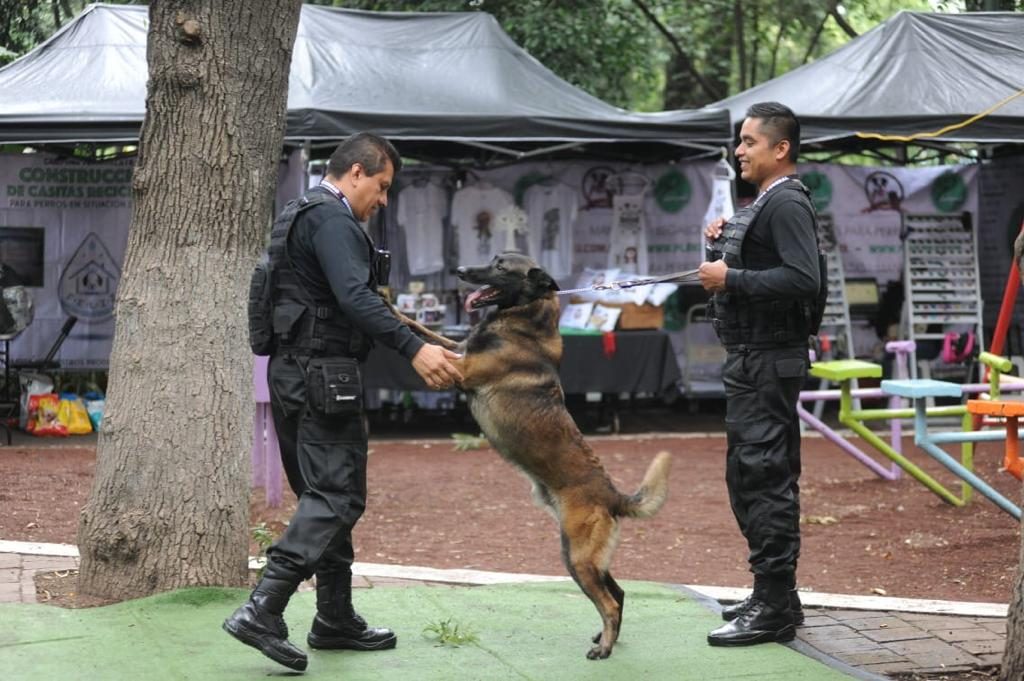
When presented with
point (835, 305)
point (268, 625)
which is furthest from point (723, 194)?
point (268, 625)

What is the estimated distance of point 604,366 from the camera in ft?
39.8

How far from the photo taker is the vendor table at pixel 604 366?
1189 centimetres

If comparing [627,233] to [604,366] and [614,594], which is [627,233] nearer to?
[604,366]

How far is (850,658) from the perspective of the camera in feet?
16.6

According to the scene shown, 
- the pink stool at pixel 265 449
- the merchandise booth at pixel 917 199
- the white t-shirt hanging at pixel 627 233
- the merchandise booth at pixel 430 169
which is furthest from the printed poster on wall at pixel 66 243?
the merchandise booth at pixel 917 199

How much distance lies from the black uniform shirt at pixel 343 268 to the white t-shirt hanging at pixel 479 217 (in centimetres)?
839

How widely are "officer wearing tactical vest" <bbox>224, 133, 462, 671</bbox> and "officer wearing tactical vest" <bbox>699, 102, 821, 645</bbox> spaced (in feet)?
3.78

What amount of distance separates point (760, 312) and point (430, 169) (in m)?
8.33

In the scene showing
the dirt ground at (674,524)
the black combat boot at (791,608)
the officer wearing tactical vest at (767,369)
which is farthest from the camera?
the dirt ground at (674,524)

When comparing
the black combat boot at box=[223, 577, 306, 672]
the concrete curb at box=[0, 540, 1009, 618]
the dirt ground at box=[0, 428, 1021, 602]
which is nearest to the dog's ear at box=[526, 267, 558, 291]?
the black combat boot at box=[223, 577, 306, 672]

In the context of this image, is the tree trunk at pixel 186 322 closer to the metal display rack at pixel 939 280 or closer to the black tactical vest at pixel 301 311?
the black tactical vest at pixel 301 311

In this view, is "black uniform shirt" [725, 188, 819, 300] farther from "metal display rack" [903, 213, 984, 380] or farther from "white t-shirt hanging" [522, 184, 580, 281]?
"metal display rack" [903, 213, 984, 380]

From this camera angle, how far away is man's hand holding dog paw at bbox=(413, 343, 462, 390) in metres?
4.57

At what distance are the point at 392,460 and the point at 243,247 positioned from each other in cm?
515
